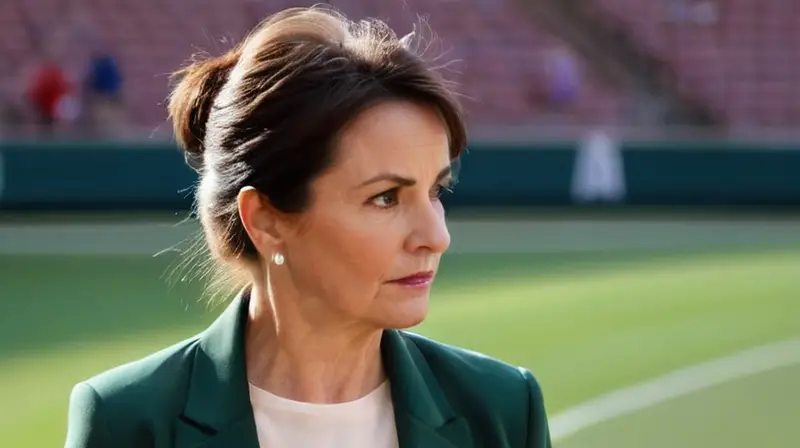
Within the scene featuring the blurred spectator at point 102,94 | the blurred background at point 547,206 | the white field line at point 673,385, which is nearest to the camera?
the white field line at point 673,385

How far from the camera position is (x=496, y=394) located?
105 inches

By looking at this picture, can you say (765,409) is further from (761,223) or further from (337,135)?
(761,223)

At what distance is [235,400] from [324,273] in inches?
10.9

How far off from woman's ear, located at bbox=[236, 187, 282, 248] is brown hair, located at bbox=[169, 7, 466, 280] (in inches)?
0.8

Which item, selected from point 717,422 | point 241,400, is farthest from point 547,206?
point 241,400

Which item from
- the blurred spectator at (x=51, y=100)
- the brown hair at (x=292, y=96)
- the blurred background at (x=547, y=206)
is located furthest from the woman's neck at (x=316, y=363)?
the blurred spectator at (x=51, y=100)

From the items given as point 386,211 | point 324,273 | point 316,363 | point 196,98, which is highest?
point 196,98

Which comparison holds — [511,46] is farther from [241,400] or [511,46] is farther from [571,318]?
[241,400]

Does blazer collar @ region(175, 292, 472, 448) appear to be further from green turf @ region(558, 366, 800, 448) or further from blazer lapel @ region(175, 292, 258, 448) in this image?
green turf @ region(558, 366, 800, 448)

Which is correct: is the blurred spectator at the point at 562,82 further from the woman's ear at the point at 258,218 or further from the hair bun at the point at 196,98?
the woman's ear at the point at 258,218

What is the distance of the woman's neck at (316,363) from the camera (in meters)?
2.73

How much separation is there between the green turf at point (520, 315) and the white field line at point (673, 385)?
0.46 feet

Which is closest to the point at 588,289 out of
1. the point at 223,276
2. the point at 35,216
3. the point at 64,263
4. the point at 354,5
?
the point at 64,263

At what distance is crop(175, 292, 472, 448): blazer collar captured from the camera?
2598 millimetres
